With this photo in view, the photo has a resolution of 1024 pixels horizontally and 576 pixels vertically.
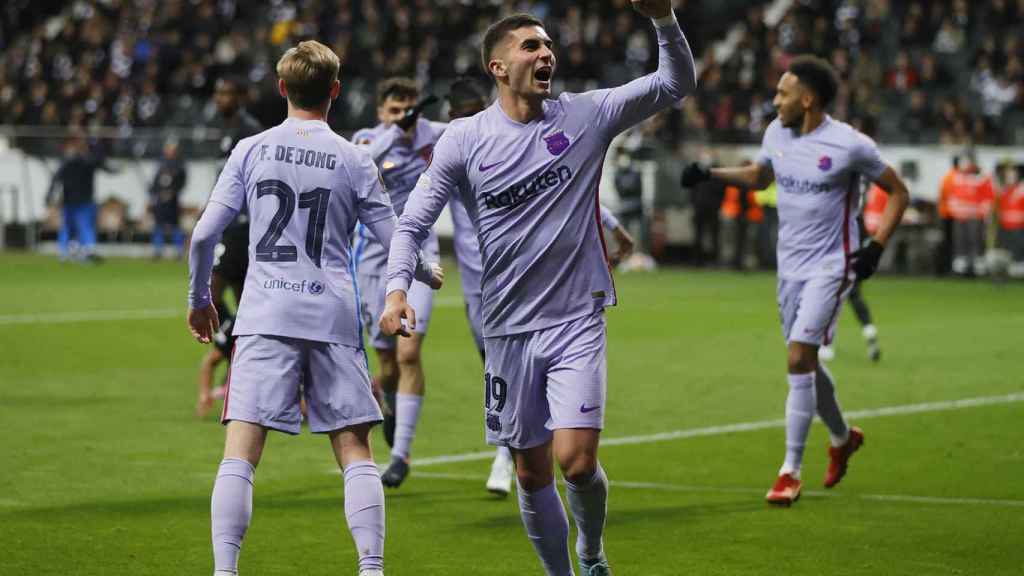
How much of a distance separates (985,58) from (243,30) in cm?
1661

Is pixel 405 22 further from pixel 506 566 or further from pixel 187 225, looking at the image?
pixel 506 566

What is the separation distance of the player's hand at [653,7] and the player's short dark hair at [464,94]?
3832 mm

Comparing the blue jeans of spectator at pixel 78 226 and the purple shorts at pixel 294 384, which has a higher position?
the purple shorts at pixel 294 384

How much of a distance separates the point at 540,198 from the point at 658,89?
60 cm

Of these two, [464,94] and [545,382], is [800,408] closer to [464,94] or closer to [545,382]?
[464,94]

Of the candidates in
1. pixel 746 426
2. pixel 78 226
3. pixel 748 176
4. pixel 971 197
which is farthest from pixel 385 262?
pixel 78 226

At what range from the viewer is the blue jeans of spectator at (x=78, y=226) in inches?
1296

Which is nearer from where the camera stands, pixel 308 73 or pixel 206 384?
pixel 308 73

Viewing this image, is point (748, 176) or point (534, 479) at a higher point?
point (748, 176)

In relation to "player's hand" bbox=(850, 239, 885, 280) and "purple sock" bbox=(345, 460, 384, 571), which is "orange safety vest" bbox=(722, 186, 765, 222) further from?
"purple sock" bbox=(345, 460, 384, 571)

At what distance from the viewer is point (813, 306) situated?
9508 millimetres

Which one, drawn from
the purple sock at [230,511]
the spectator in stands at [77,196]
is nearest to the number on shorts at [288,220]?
the purple sock at [230,511]

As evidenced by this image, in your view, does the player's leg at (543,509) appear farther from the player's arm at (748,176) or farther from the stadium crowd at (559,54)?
the stadium crowd at (559,54)

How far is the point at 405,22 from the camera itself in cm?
3638
